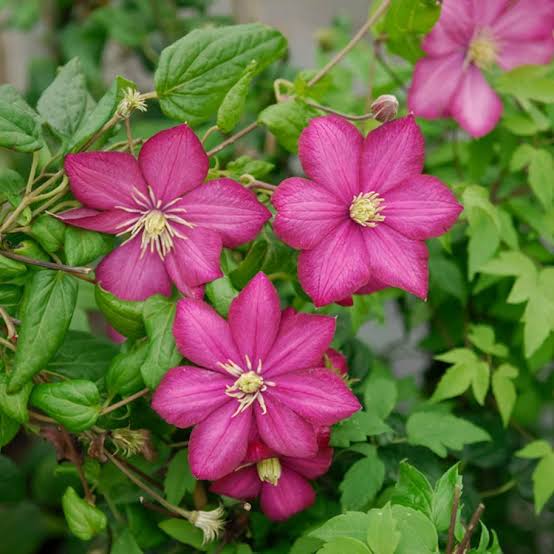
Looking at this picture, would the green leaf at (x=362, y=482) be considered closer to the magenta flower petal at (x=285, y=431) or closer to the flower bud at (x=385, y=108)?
the magenta flower petal at (x=285, y=431)

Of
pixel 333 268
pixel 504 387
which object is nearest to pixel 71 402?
pixel 333 268

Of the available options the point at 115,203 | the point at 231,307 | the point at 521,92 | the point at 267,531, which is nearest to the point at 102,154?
the point at 115,203

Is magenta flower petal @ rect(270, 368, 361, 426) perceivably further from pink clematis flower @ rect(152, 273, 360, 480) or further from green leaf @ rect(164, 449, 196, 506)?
green leaf @ rect(164, 449, 196, 506)

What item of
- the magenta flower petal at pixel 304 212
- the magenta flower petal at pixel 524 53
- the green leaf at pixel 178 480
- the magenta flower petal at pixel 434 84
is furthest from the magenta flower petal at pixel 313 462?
the magenta flower petal at pixel 524 53

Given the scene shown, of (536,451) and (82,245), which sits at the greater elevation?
(82,245)

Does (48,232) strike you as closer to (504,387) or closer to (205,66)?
(205,66)

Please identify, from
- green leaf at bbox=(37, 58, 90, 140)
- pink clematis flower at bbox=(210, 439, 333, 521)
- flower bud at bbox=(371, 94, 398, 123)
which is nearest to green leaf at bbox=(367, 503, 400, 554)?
pink clematis flower at bbox=(210, 439, 333, 521)

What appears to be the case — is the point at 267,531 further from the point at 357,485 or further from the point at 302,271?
the point at 302,271
